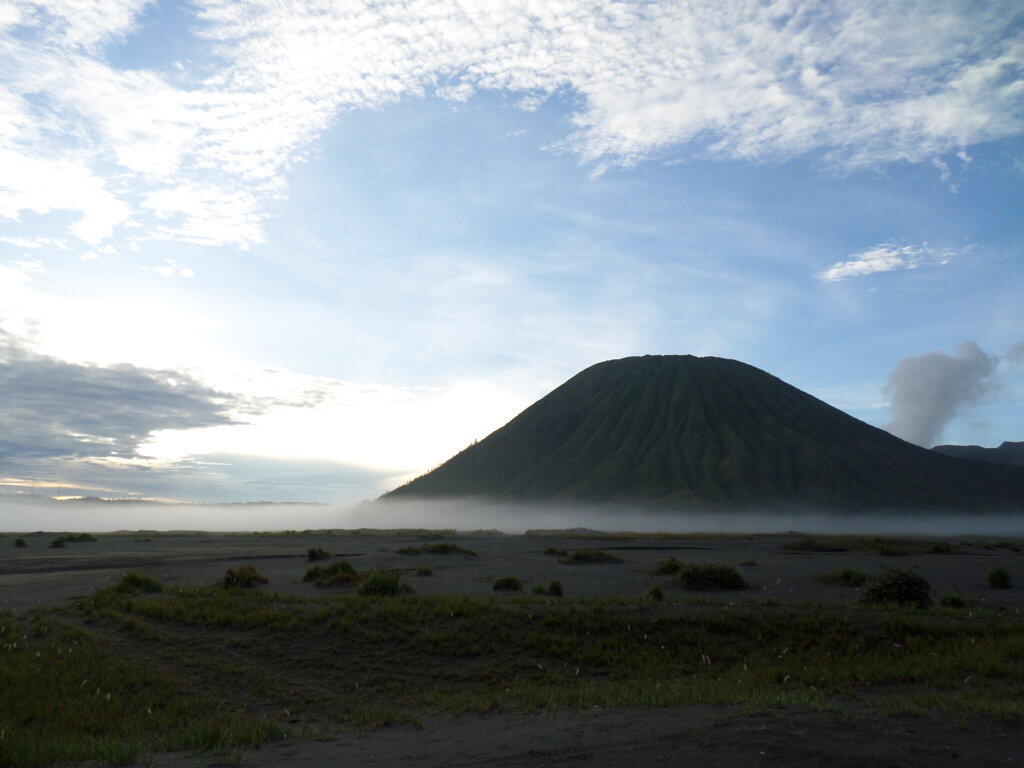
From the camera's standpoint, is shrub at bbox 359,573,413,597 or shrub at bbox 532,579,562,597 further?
shrub at bbox 532,579,562,597

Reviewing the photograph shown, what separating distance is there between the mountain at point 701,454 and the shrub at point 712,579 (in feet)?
269

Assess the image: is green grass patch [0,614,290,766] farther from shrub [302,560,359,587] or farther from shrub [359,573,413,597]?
shrub [302,560,359,587]

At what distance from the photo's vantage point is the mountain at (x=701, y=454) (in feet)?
351

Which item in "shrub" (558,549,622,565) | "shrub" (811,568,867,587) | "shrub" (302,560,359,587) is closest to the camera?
"shrub" (811,568,867,587)

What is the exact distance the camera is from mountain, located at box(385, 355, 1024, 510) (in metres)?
107

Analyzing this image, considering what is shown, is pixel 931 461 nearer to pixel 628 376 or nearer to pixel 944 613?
pixel 628 376

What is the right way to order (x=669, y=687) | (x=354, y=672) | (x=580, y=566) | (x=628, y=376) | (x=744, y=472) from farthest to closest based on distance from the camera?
1. (x=628, y=376)
2. (x=744, y=472)
3. (x=580, y=566)
4. (x=354, y=672)
5. (x=669, y=687)

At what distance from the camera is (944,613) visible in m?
17.1

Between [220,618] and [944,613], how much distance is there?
62.7 feet

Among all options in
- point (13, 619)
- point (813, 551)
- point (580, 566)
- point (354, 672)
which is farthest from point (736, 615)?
point (813, 551)

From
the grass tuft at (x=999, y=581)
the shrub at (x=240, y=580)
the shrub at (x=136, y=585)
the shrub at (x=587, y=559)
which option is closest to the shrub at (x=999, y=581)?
the grass tuft at (x=999, y=581)

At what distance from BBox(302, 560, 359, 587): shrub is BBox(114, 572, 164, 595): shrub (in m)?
5.25

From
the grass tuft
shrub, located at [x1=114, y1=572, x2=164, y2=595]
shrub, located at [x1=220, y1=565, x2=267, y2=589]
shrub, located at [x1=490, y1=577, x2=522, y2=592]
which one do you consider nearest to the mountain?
the grass tuft

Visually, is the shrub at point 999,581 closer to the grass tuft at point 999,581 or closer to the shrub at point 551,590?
the grass tuft at point 999,581
